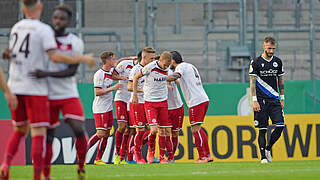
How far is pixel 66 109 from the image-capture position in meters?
6.87

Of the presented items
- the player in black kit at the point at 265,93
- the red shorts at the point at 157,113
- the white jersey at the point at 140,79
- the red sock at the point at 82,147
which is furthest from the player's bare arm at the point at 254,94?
the red sock at the point at 82,147

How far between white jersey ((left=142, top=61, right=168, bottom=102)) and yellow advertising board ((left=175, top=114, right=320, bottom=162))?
3438 mm

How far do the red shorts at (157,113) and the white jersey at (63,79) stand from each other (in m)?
5.27

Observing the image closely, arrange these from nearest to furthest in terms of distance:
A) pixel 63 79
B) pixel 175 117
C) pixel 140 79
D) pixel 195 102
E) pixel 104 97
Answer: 1. pixel 63 79
2. pixel 195 102
3. pixel 104 97
4. pixel 175 117
5. pixel 140 79

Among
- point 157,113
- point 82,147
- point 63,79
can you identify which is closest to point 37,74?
point 63,79

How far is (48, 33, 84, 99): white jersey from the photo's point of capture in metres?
6.78

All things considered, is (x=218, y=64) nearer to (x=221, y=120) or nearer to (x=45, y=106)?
(x=221, y=120)

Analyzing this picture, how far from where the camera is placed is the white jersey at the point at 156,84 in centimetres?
1213

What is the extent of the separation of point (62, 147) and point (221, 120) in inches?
159

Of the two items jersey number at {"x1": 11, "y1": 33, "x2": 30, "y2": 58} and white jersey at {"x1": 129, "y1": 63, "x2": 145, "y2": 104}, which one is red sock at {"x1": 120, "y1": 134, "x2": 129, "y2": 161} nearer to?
white jersey at {"x1": 129, "y1": 63, "x2": 145, "y2": 104}

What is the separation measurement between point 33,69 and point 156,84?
593 cm

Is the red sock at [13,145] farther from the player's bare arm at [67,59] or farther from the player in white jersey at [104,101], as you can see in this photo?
the player in white jersey at [104,101]

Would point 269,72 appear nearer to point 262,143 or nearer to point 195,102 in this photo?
point 262,143

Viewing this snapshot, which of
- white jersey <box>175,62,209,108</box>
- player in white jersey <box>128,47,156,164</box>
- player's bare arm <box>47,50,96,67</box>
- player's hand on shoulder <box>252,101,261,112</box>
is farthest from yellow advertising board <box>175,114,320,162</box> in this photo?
player's bare arm <box>47,50,96,67</box>
